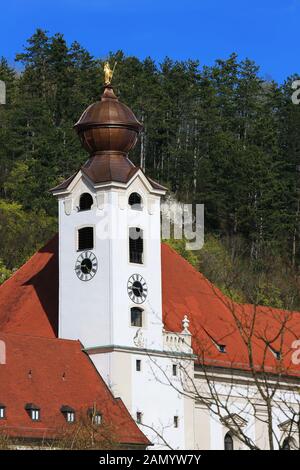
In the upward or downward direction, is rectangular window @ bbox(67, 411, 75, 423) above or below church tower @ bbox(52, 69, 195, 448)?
below

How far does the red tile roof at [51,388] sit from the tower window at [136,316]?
6.65 ft

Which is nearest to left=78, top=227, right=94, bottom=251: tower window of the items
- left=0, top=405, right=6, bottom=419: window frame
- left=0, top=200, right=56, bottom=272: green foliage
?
left=0, top=405, right=6, bottom=419: window frame

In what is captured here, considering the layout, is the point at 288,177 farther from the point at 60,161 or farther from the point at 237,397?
the point at 237,397

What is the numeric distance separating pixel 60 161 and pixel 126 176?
3913cm

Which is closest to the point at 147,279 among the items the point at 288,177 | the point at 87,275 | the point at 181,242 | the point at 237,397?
the point at 87,275

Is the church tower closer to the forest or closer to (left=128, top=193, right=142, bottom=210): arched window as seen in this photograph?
(left=128, top=193, right=142, bottom=210): arched window

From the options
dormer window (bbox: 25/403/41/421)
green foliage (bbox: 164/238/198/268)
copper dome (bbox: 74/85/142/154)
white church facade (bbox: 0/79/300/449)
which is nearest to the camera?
dormer window (bbox: 25/403/41/421)

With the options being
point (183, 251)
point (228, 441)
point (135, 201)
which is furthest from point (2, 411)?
point (183, 251)

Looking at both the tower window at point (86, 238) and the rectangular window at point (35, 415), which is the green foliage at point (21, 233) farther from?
the rectangular window at point (35, 415)

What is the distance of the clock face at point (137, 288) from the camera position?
176 ft

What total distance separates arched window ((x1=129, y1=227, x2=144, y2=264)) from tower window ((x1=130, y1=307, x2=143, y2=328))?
163 centimetres

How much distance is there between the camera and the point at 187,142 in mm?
100750

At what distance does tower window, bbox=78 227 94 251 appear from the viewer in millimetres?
53656

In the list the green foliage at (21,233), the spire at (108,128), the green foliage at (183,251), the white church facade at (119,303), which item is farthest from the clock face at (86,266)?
the green foliage at (183,251)
